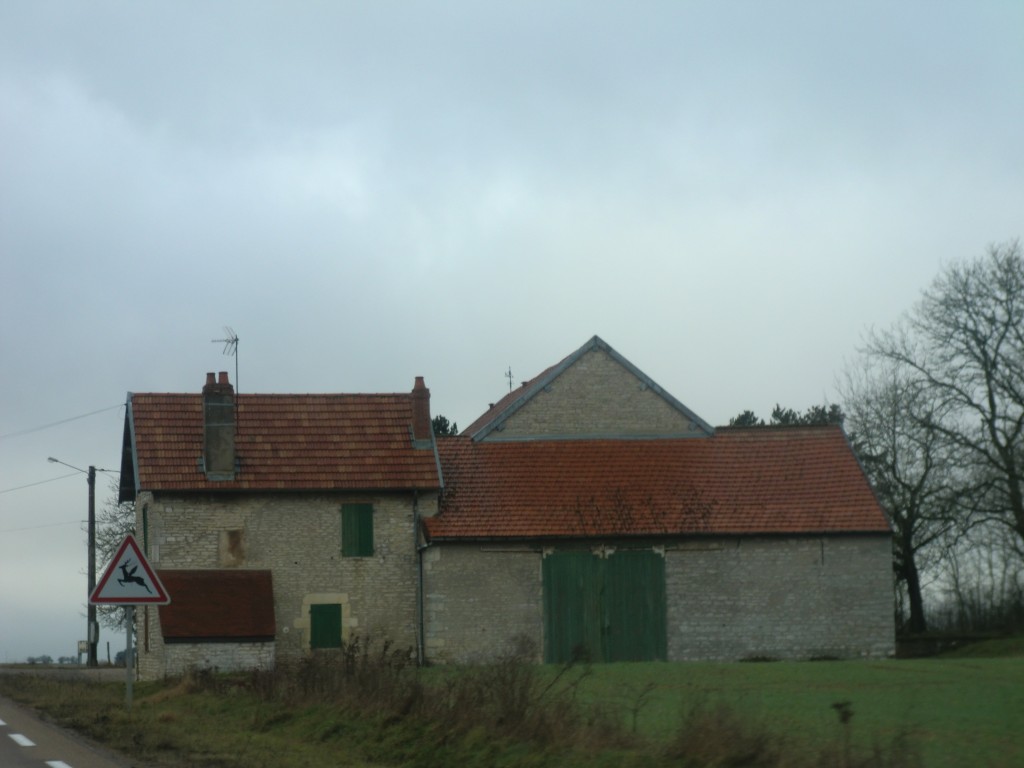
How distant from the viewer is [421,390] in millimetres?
36938

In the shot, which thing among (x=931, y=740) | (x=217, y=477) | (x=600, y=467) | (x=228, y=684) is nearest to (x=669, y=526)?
(x=600, y=467)

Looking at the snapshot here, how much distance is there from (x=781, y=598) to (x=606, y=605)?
460 centimetres

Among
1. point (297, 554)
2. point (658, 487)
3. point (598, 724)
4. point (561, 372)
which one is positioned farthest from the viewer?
point (561, 372)

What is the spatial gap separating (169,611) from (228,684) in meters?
9.58

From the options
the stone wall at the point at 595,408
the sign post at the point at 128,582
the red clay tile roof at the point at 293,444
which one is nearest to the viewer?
the sign post at the point at 128,582

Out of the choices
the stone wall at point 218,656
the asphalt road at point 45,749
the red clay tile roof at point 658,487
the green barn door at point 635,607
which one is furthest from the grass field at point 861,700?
the stone wall at point 218,656

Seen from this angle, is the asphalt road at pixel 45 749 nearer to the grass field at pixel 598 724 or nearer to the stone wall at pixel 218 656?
the grass field at pixel 598 724

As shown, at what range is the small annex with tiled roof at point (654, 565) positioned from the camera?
33.9 metres

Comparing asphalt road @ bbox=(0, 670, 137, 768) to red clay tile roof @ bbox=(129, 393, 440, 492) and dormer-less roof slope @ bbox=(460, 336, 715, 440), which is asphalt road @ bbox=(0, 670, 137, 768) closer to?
red clay tile roof @ bbox=(129, 393, 440, 492)

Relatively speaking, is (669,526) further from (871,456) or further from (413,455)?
(871,456)

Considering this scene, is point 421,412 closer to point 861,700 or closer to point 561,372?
point 561,372

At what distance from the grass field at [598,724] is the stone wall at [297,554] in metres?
10.8

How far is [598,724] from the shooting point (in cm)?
1303

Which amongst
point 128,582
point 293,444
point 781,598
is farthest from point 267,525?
point 128,582
